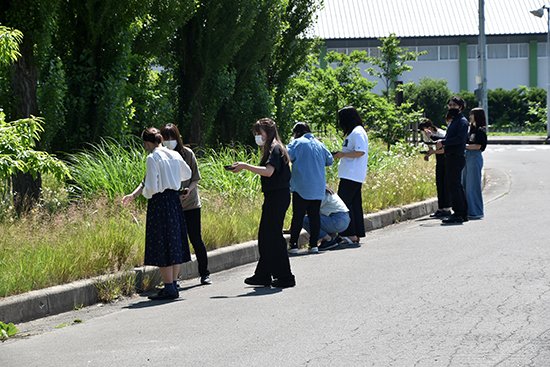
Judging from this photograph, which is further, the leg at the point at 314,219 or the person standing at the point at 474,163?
the person standing at the point at 474,163

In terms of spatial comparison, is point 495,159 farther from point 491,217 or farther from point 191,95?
point 491,217

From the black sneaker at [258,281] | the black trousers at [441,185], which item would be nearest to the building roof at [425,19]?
the black trousers at [441,185]

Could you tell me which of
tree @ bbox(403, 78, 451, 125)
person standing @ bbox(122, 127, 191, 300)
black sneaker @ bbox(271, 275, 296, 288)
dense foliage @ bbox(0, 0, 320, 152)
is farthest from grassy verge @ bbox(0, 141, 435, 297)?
tree @ bbox(403, 78, 451, 125)

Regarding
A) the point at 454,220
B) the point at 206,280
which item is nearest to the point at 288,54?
the point at 454,220

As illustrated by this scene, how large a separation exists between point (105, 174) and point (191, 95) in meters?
6.39

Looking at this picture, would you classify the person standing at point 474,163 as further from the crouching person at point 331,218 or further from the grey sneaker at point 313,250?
the grey sneaker at point 313,250

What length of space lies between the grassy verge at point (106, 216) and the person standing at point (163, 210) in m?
0.73

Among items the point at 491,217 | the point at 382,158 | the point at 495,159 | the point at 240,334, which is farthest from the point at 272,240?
the point at 495,159

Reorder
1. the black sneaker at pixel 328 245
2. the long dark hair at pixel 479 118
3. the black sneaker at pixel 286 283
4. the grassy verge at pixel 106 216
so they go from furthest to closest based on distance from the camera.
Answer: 1. the long dark hair at pixel 479 118
2. the black sneaker at pixel 328 245
3. the black sneaker at pixel 286 283
4. the grassy verge at pixel 106 216

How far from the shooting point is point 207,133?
898 inches

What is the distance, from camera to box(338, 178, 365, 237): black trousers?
15.6 meters

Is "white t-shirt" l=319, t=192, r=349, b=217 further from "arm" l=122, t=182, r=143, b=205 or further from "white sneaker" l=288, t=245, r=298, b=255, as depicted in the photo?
"arm" l=122, t=182, r=143, b=205

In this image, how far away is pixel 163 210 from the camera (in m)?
11.4

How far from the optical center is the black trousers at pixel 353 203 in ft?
51.1
